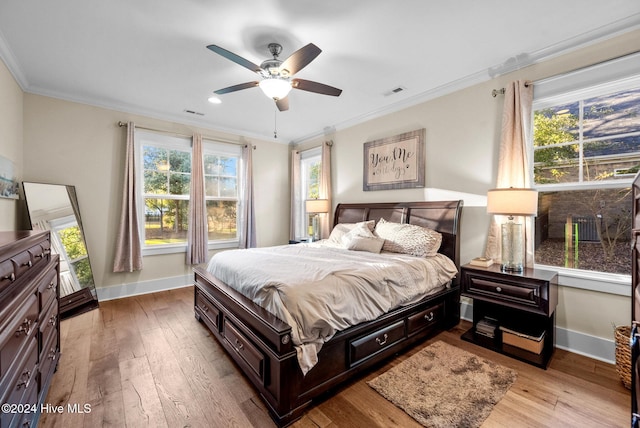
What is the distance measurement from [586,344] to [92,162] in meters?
5.90

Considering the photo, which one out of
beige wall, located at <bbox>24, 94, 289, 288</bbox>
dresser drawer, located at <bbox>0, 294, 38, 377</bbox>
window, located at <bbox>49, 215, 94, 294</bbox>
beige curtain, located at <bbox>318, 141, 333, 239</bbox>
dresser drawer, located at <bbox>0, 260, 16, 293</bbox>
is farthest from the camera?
beige curtain, located at <bbox>318, 141, 333, 239</bbox>

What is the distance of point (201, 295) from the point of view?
2879 millimetres

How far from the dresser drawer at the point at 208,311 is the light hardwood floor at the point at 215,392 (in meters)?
0.19

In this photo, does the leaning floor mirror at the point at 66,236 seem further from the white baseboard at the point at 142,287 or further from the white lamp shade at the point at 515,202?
the white lamp shade at the point at 515,202

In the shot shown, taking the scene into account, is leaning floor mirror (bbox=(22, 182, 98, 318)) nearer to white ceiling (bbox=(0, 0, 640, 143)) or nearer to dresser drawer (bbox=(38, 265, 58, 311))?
white ceiling (bbox=(0, 0, 640, 143))

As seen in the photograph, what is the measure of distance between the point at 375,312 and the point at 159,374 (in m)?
1.73

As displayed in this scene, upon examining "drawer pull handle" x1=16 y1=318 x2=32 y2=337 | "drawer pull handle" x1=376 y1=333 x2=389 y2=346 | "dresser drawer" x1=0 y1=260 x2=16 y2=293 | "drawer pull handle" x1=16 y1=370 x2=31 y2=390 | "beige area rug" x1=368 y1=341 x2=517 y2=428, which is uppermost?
"dresser drawer" x1=0 y1=260 x2=16 y2=293

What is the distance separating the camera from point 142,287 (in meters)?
4.12

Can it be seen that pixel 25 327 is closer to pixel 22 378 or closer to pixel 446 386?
pixel 22 378

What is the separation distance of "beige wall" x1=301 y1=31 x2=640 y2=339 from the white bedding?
0.83 meters

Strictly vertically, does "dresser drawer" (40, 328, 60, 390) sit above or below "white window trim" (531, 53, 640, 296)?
below

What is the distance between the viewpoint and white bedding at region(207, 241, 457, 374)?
1696 mm

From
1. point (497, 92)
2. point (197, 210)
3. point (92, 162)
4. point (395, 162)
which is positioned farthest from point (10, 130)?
point (497, 92)

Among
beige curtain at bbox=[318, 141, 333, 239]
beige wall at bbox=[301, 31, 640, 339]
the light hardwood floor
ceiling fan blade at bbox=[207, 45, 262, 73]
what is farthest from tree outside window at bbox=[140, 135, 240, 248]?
ceiling fan blade at bbox=[207, 45, 262, 73]
